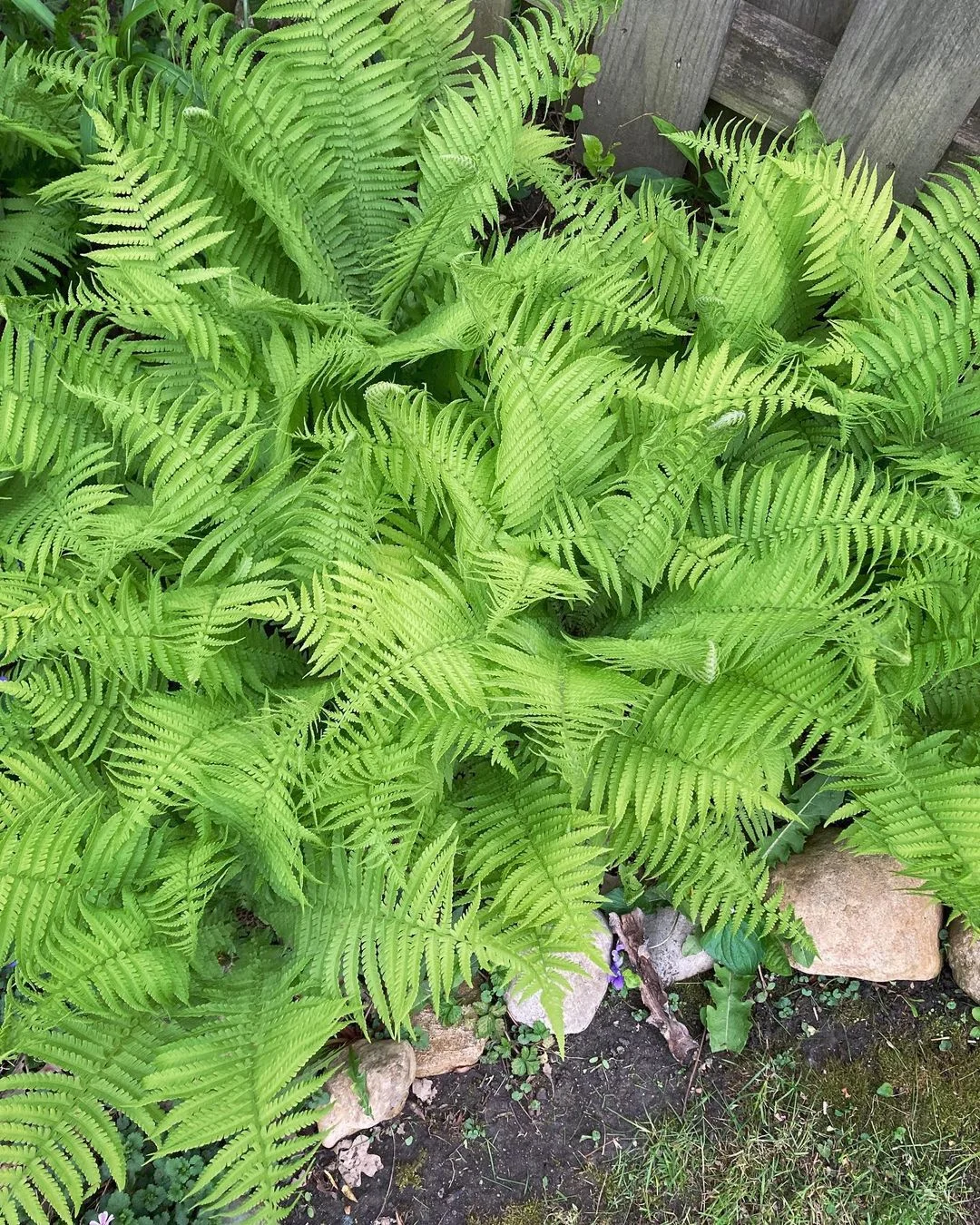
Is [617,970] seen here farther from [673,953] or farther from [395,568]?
[395,568]

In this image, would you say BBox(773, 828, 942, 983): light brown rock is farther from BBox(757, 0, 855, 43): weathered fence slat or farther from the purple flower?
BBox(757, 0, 855, 43): weathered fence slat

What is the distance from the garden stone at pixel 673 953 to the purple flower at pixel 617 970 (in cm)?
8

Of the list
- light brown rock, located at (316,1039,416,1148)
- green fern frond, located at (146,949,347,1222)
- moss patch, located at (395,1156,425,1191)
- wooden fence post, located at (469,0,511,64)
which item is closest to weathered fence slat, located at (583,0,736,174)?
wooden fence post, located at (469,0,511,64)

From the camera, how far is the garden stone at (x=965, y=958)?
7.45ft

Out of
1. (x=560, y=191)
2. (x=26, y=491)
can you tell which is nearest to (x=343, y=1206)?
(x=26, y=491)

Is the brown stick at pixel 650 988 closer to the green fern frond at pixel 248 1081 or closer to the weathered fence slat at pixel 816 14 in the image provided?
the green fern frond at pixel 248 1081

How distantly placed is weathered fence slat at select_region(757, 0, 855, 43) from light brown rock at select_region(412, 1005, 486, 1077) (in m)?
2.75

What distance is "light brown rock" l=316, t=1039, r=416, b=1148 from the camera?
6.99 feet

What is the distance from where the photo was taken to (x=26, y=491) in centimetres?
218

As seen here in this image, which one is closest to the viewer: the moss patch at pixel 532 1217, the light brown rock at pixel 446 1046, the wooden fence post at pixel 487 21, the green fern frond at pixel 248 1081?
the green fern frond at pixel 248 1081

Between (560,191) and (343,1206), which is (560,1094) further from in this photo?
(560,191)

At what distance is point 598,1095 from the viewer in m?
2.22

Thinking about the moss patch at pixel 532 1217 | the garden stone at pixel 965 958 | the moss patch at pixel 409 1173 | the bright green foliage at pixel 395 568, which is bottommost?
the moss patch at pixel 409 1173

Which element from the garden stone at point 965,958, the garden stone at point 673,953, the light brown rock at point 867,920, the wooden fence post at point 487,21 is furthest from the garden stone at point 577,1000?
the wooden fence post at point 487,21
